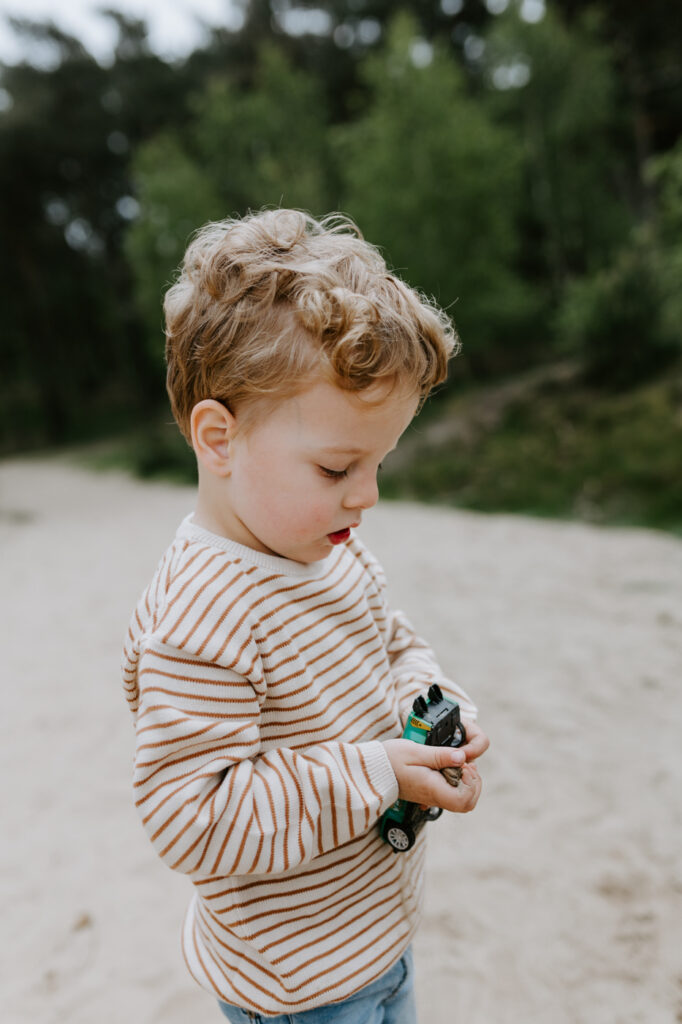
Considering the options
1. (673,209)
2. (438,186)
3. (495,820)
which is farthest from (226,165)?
(495,820)

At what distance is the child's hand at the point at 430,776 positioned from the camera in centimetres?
94

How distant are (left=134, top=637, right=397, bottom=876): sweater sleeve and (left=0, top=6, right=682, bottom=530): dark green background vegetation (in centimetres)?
320

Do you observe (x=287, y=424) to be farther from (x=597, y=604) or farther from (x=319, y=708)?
(x=597, y=604)

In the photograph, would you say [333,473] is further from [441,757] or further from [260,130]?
[260,130]

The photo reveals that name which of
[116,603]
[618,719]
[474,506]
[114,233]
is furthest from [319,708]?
[114,233]

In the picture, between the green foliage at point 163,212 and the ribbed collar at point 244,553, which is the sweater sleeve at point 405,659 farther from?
the green foliage at point 163,212

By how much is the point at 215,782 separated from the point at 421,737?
0.95ft

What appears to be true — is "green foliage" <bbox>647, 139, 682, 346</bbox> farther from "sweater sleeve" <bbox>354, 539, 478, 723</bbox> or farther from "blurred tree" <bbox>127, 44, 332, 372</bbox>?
"blurred tree" <bbox>127, 44, 332, 372</bbox>

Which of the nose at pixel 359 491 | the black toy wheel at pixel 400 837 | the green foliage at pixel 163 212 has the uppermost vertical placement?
the green foliage at pixel 163 212

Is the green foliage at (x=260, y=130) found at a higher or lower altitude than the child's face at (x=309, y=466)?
higher

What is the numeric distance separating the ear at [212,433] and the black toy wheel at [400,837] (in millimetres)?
558

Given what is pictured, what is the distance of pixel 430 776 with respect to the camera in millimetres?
945

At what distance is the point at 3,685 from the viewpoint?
4199mm

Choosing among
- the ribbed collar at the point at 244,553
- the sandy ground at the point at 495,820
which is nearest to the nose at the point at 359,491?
the ribbed collar at the point at 244,553
